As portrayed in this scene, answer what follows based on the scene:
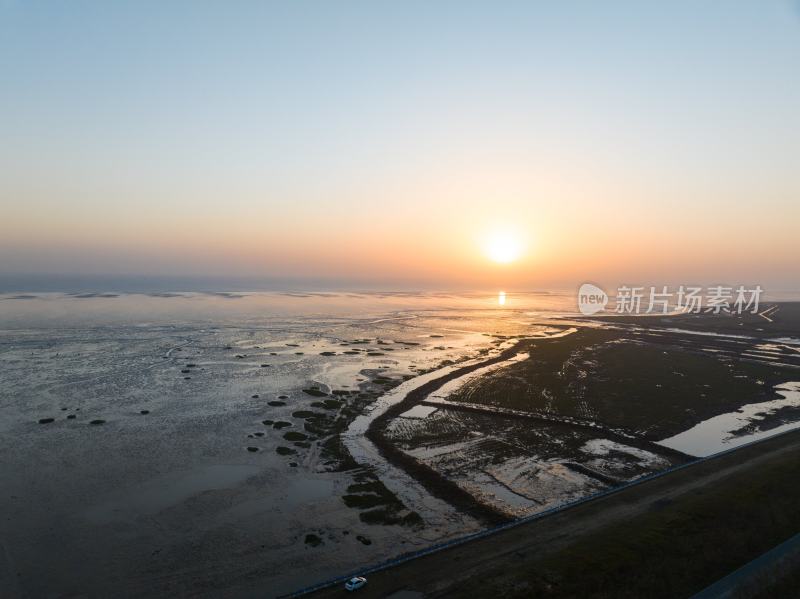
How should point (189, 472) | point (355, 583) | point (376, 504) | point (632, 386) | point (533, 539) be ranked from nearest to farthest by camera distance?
1. point (355, 583)
2. point (533, 539)
3. point (376, 504)
4. point (189, 472)
5. point (632, 386)

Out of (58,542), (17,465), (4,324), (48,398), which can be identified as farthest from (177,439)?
(4,324)

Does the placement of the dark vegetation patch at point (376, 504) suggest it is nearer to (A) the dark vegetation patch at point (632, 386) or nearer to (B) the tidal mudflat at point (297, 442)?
(B) the tidal mudflat at point (297, 442)

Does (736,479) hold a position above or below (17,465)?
above

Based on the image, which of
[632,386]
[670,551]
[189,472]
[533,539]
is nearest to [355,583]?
[533,539]

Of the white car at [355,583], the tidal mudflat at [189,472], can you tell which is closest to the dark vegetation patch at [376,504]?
the tidal mudflat at [189,472]

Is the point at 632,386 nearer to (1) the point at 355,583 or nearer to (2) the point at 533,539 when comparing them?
(2) the point at 533,539

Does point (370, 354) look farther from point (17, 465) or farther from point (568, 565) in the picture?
point (568, 565)

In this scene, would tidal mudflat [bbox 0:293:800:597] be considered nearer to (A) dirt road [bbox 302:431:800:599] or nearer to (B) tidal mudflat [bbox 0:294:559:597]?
(B) tidal mudflat [bbox 0:294:559:597]
